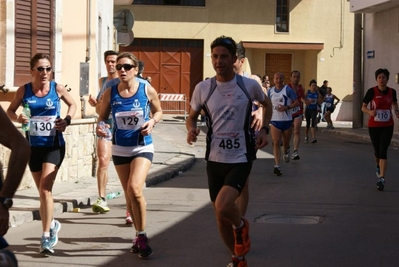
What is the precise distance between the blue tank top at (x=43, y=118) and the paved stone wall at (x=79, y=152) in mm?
4626

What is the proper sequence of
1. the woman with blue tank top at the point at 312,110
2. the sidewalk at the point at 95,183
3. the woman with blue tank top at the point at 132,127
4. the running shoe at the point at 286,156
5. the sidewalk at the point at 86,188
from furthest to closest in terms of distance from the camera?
the woman with blue tank top at the point at 312,110
the running shoe at the point at 286,156
the sidewalk at the point at 95,183
the sidewalk at the point at 86,188
the woman with blue tank top at the point at 132,127

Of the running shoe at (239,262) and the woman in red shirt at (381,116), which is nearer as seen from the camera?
the running shoe at (239,262)

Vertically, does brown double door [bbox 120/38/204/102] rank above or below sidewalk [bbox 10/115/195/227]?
above

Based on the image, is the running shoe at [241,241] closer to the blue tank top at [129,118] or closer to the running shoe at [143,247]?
the running shoe at [143,247]

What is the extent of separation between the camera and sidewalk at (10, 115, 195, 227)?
33.5 feet

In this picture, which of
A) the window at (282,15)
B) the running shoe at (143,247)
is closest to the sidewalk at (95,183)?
the running shoe at (143,247)

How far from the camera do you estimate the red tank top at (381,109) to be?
12703 millimetres

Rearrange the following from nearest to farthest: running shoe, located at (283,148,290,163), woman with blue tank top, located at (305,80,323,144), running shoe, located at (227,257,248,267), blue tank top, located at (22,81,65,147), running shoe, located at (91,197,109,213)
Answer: running shoe, located at (227,257,248,267), blue tank top, located at (22,81,65,147), running shoe, located at (91,197,109,213), running shoe, located at (283,148,290,163), woman with blue tank top, located at (305,80,323,144)

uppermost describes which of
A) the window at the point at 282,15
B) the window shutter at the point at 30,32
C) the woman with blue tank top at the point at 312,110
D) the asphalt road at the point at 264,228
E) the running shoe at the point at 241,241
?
the window at the point at 282,15

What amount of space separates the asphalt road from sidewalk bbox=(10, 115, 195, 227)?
18 cm

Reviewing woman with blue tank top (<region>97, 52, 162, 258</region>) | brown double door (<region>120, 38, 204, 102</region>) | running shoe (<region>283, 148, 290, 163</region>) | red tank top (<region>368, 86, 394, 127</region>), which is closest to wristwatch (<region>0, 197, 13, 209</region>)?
woman with blue tank top (<region>97, 52, 162, 258</region>)

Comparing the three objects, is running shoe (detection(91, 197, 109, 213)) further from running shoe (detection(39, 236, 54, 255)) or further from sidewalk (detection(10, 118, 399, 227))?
running shoe (detection(39, 236, 54, 255))

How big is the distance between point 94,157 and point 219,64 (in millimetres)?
7663

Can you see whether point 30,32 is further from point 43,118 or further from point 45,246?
point 45,246
